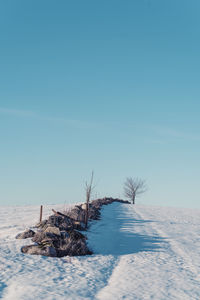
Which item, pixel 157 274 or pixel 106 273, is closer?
pixel 106 273

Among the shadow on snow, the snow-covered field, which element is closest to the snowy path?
the snow-covered field

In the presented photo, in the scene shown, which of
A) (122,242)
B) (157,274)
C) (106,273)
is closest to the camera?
(106,273)

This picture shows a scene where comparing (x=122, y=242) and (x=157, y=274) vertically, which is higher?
(x=122, y=242)

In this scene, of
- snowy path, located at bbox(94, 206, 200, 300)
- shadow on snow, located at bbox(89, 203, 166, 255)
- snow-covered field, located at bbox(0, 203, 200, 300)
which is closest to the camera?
snow-covered field, located at bbox(0, 203, 200, 300)

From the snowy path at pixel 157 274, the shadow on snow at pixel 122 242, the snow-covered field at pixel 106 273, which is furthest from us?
the shadow on snow at pixel 122 242

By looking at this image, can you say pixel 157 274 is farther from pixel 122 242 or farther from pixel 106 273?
pixel 122 242

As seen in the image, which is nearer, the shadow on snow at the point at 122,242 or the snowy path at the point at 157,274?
the snowy path at the point at 157,274

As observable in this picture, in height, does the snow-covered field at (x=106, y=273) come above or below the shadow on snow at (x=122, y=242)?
below

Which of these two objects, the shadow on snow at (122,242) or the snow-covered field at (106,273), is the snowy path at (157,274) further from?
the shadow on snow at (122,242)

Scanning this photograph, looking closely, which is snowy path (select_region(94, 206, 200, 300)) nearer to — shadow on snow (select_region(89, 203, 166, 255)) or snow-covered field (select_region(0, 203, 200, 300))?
snow-covered field (select_region(0, 203, 200, 300))

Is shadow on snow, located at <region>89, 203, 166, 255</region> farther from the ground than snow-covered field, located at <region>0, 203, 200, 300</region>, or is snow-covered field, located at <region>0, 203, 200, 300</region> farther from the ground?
shadow on snow, located at <region>89, 203, 166, 255</region>

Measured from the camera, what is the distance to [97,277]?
21.4ft

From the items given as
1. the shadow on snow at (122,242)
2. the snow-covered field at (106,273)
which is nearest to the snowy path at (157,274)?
the snow-covered field at (106,273)

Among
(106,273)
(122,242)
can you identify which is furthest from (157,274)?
(122,242)
